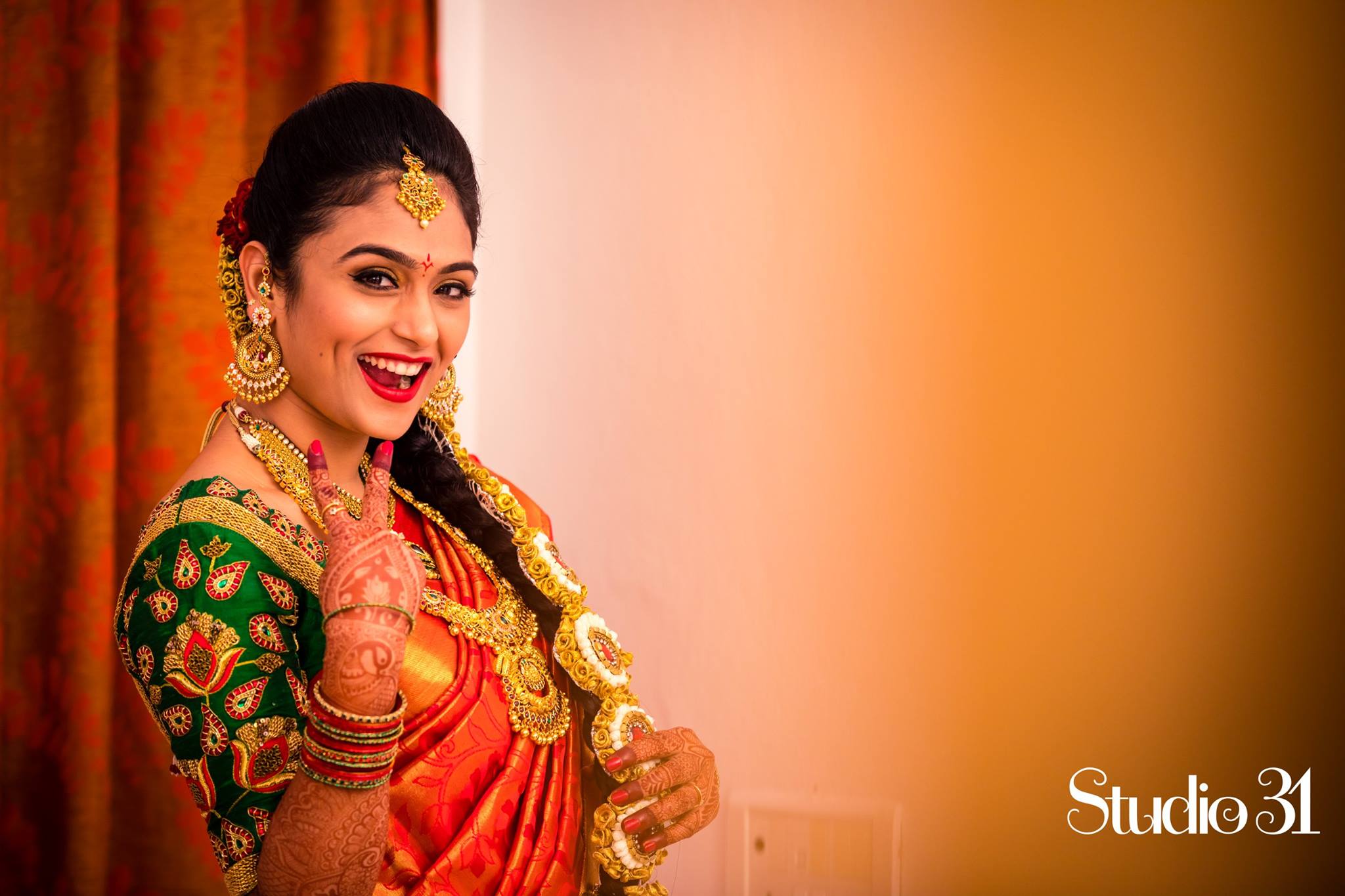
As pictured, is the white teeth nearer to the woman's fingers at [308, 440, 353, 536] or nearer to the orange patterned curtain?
the woman's fingers at [308, 440, 353, 536]

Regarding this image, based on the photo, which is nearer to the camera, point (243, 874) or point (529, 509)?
point (243, 874)

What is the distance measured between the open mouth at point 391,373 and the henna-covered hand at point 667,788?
1.74 feet

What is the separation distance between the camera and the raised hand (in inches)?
36.7

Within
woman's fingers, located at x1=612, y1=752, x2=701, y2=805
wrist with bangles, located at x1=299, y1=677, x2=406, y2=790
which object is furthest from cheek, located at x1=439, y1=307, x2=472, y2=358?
woman's fingers, located at x1=612, y1=752, x2=701, y2=805

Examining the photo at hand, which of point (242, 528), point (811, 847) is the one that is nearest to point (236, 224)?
point (242, 528)

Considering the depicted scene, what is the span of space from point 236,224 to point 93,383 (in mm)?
667

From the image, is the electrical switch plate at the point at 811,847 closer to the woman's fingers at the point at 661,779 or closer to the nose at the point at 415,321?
the woman's fingers at the point at 661,779

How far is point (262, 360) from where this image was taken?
4.03 ft

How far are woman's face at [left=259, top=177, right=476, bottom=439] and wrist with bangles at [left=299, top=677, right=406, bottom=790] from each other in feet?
1.26

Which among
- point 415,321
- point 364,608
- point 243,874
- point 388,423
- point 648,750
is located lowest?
point 243,874

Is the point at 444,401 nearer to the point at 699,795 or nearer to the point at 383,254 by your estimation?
the point at 383,254

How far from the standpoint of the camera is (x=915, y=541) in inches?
76.3

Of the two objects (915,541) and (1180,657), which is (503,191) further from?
(1180,657)

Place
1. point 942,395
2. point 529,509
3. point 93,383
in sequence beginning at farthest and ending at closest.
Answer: point 942,395 < point 93,383 < point 529,509
